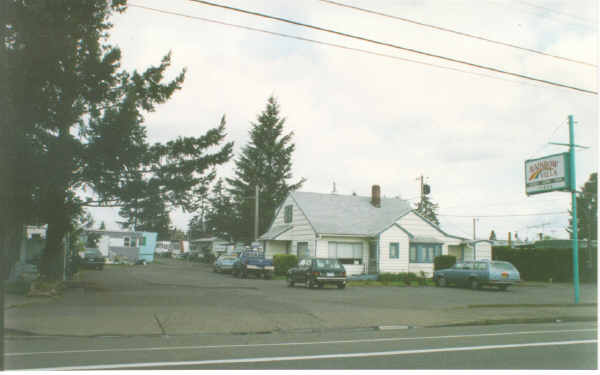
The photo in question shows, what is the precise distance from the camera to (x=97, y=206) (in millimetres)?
21234

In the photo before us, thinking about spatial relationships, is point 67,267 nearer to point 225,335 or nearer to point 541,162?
point 225,335

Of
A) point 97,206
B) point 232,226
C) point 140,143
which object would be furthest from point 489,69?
point 232,226

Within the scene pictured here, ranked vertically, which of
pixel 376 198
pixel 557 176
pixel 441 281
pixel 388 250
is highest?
pixel 376 198

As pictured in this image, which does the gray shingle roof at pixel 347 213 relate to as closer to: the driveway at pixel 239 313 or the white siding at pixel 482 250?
the white siding at pixel 482 250

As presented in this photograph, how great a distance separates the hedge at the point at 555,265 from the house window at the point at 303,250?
15713 millimetres

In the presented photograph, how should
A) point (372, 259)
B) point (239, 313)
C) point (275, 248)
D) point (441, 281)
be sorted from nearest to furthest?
point (239, 313)
point (441, 281)
point (372, 259)
point (275, 248)

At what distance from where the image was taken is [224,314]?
48.8 feet

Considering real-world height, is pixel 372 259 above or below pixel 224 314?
above

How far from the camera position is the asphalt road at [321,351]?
7949mm

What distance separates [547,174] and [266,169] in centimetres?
4107

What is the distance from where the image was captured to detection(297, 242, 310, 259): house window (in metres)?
38.2

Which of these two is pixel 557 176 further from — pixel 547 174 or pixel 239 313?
pixel 239 313

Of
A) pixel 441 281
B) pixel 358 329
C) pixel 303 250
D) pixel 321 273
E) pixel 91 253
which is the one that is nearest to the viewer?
pixel 358 329

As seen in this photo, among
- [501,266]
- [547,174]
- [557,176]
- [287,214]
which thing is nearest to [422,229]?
[287,214]
